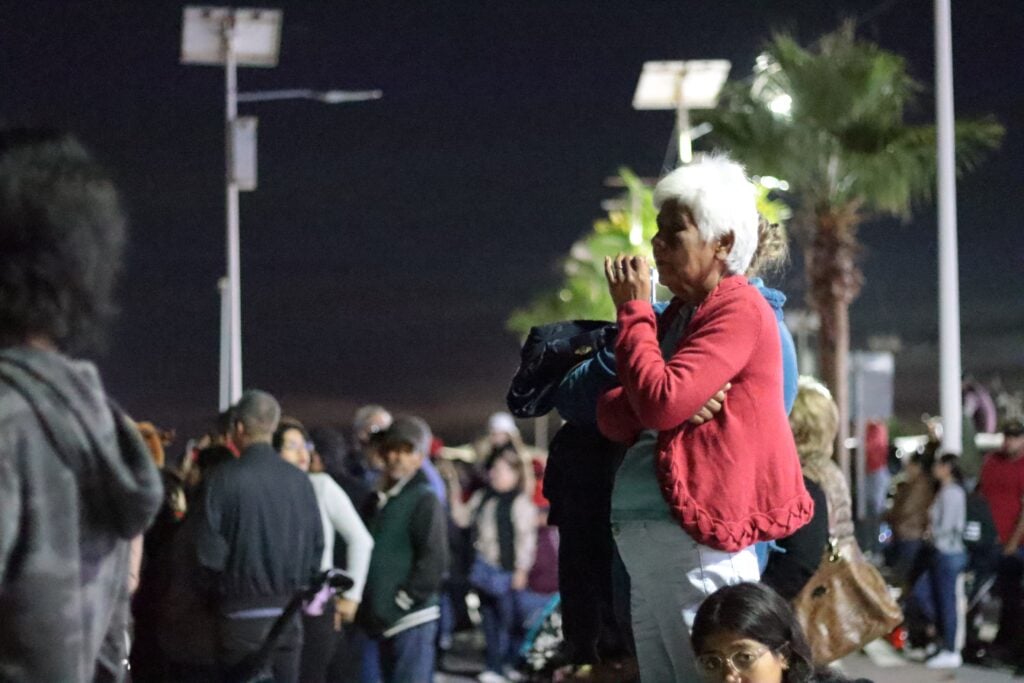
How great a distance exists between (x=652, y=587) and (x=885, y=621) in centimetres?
171

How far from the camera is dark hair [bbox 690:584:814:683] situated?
359 cm

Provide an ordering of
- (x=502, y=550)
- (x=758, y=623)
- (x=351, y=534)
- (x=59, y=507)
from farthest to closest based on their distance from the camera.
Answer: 1. (x=502, y=550)
2. (x=351, y=534)
3. (x=758, y=623)
4. (x=59, y=507)

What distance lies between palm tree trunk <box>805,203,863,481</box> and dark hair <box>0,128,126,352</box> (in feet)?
74.3

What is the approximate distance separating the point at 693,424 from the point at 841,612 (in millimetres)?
1843

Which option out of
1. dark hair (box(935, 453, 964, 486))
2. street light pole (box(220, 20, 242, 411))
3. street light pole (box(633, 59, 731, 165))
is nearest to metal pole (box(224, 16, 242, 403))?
street light pole (box(220, 20, 242, 411))

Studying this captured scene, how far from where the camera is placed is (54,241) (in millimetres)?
2406

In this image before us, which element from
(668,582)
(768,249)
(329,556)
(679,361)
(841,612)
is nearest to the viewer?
(679,361)

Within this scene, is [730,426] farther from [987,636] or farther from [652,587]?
[987,636]

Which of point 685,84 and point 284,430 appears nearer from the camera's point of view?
point 284,430

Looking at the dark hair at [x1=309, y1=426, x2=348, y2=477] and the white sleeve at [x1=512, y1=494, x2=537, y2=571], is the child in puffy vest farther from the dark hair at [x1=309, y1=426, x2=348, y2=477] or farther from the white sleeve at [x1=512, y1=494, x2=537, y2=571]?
the dark hair at [x1=309, y1=426, x2=348, y2=477]

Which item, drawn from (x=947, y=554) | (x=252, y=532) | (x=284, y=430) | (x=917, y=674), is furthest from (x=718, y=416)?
(x=947, y=554)

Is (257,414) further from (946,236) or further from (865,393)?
(865,393)

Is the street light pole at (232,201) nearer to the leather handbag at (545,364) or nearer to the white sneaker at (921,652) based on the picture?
the white sneaker at (921,652)

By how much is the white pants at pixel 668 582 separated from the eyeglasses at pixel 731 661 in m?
0.04
